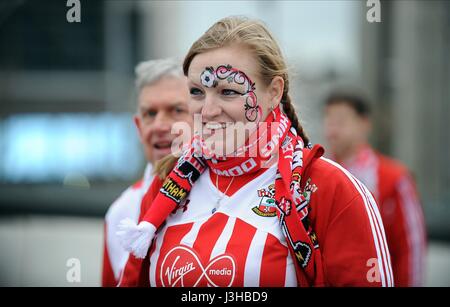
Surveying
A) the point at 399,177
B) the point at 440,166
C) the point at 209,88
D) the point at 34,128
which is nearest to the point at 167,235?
the point at 209,88

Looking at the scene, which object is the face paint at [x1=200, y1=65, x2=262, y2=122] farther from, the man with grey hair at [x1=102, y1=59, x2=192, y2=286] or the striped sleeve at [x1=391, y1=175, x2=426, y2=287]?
the striped sleeve at [x1=391, y1=175, x2=426, y2=287]

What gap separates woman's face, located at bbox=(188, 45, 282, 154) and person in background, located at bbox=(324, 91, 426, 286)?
2243mm

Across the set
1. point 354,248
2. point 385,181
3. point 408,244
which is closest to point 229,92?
point 354,248

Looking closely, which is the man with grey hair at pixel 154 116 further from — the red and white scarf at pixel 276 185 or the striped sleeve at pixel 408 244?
the striped sleeve at pixel 408 244

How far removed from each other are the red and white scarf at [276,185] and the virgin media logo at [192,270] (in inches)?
4.9

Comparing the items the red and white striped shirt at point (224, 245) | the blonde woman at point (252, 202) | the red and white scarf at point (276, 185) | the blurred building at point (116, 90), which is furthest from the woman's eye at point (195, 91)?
the blurred building at point (116, 90)

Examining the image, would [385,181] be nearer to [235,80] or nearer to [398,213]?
[398,213]

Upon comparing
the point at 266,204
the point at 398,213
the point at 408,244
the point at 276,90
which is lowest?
the point at 408,244

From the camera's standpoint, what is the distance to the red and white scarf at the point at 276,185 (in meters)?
2.13

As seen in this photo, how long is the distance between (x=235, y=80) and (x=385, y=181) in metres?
2.72

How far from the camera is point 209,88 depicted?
2234 mm

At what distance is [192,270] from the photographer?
2221 mm

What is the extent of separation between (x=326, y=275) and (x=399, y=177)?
2.68 meters

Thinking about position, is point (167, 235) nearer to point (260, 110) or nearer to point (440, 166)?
point (260, 110)
